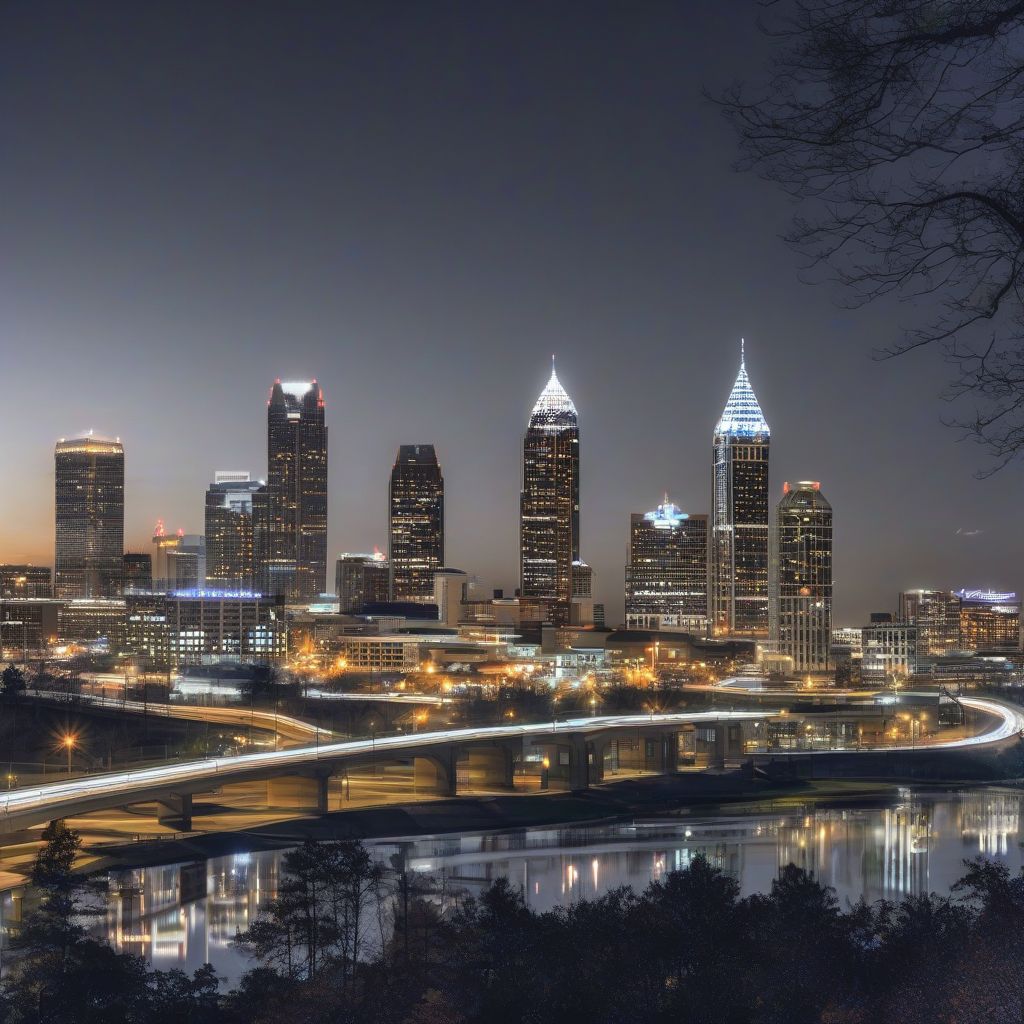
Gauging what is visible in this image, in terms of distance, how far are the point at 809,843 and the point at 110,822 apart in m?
14.8

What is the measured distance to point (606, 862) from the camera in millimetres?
25641

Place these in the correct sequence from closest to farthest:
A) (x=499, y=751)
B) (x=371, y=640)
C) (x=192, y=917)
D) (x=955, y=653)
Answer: (x=192, y=917)
(x=499, y=751)
(x=371, y=640)
(x=955, y=653)

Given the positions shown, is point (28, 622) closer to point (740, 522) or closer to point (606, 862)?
point (740, 522)

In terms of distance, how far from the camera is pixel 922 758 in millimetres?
44125

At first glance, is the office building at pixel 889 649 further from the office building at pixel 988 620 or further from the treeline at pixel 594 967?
the treeline at pixel 594 967

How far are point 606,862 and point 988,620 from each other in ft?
407

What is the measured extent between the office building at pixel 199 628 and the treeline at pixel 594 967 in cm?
7797

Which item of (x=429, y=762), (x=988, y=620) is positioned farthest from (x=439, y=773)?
(x=988, y=620)

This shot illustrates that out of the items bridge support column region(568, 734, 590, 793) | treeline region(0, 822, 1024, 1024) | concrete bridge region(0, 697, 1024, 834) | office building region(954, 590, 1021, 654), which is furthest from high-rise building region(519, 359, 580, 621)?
treeline region(0, 822, 1024, 1024)

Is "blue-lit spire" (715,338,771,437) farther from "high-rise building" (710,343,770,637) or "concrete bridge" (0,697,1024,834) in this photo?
"concrete bridge" (0,697,1024,834)

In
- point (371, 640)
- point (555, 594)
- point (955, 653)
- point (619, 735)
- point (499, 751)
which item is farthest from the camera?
point (555, 594)

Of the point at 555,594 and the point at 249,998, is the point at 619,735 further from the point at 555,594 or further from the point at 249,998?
the point at 555,594

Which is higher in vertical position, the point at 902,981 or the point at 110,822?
the point at 902,981

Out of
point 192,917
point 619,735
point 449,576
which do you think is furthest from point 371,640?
point 192,917
